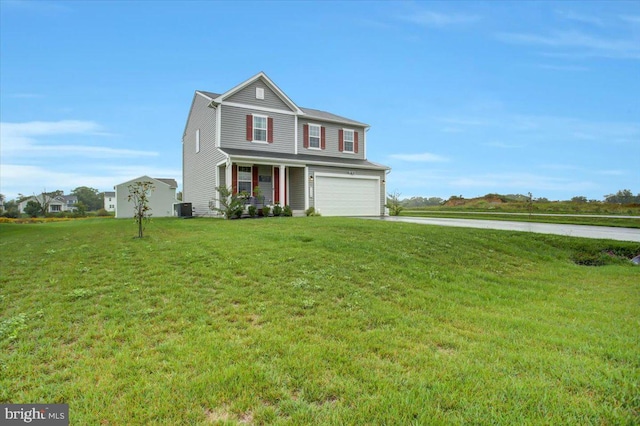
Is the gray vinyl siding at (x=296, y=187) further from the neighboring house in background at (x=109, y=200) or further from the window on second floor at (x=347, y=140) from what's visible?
the neighboring house in background at (x=109, y=200)

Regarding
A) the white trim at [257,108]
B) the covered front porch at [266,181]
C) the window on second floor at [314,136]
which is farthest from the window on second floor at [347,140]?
the covered front porch at [266,181]

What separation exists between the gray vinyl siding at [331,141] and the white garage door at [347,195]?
7.83ft

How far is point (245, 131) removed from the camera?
19031mm

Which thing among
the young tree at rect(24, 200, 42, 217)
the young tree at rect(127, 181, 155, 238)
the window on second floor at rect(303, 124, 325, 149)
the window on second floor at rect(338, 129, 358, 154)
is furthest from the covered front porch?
the young tree at rect(24, 200, 42, 217)

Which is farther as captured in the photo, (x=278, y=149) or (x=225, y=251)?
(x=278, y=149)

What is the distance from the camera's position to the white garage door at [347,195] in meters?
20.2

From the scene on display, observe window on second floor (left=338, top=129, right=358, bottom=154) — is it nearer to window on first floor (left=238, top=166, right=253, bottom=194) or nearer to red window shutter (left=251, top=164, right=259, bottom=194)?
red window shutter (left=251, top=164, right=259, bottom=194)

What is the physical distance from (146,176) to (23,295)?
33.1 metres

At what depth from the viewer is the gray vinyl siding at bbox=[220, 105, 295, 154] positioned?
725 inches

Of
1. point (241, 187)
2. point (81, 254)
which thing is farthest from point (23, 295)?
point (241, 187)

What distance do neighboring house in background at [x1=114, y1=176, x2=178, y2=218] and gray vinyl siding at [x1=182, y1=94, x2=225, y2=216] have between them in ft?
36.5

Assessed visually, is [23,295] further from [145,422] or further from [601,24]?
[601,24]

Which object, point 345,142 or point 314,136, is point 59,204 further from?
point 345,142

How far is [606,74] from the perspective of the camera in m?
15.9
